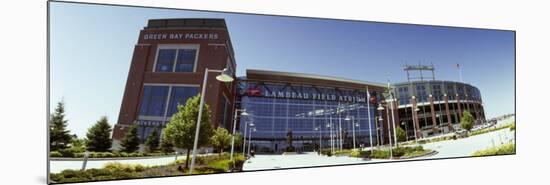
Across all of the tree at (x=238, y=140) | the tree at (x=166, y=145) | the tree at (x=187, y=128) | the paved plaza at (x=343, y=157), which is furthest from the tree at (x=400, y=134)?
the tree at (x=166, y=145)

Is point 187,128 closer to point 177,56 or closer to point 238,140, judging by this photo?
point 238,140

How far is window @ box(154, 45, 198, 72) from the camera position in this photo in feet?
35.2

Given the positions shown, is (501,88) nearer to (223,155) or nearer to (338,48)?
(338,48)

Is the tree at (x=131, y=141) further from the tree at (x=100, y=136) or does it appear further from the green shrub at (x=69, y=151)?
the green shrub at (x=69, y=151)

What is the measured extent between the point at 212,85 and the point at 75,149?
4.80m

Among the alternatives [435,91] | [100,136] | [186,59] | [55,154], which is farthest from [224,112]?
[435,91]

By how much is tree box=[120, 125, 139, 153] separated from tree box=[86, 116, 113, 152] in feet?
1.32

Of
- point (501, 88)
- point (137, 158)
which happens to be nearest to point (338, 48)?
point (501, 88)

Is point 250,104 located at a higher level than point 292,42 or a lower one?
lower

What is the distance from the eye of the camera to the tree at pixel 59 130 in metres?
6.81

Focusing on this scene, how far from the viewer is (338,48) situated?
1089 centimetres

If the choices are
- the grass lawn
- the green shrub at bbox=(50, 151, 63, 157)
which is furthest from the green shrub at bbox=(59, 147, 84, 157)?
the grass lawn

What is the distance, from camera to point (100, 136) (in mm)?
8734

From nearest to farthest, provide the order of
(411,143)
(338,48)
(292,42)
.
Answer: (292,42) → (338,48) → (411,143)
